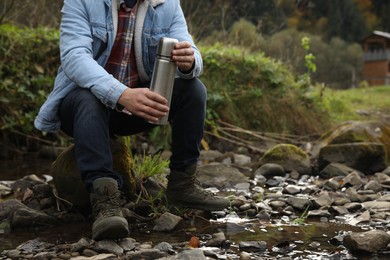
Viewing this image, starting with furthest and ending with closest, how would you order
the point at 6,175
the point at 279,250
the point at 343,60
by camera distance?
the point at 343,60
the point at 6,175
the point at 279,250

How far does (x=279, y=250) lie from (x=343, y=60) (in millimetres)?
28232

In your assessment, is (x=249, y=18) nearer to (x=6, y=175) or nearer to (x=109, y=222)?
(x=6, y=175)

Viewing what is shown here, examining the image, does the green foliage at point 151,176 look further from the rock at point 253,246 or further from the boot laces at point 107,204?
the rock at point 253,246

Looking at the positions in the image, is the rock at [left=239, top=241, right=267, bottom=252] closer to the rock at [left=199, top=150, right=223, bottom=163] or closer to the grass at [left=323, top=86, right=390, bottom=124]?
the rock at [left=199, top=150, right=223, bottom=163]

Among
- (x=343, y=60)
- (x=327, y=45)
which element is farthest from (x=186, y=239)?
(x=343, y=60)

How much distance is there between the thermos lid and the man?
0.03 metres

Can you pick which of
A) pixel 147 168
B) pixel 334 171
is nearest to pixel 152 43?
pixel 147 168

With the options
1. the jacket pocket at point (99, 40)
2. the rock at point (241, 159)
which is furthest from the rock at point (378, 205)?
the rock at point (241, 159)

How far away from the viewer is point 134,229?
2.74 m

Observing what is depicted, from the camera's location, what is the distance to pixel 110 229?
235 cm

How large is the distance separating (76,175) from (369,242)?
4.74ft

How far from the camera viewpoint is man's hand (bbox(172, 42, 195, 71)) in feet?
8.64

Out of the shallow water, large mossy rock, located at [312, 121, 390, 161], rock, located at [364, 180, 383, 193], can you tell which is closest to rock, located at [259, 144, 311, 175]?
large mossy rock, located at [312, 121, 390, 161]

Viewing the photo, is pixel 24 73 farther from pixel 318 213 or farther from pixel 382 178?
pixel 318 213
